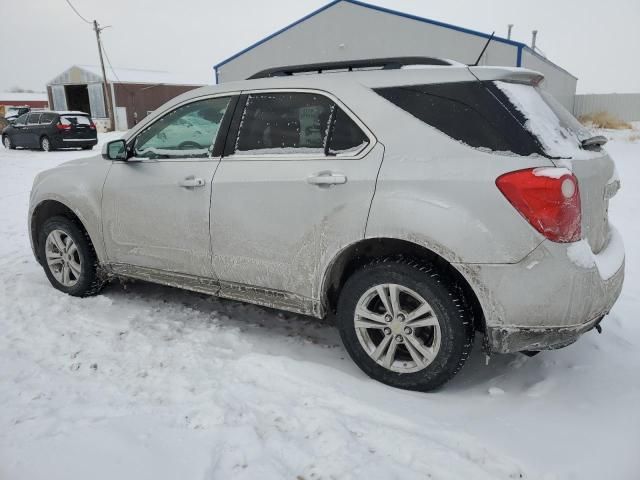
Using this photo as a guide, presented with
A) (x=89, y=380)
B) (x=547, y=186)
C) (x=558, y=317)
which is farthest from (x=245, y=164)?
(x=558, y=317)

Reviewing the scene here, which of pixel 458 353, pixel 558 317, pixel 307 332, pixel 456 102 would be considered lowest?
pixel 307 332

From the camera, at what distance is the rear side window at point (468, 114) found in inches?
92.4

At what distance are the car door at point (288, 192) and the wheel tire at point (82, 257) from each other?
139 centimetres

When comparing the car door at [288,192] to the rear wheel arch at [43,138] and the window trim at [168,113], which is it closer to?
the window trim at [168,113]

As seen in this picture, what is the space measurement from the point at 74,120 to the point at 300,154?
17.9m

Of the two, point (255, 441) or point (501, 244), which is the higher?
point (501, 244)

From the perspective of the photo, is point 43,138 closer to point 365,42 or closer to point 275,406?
point 365,42

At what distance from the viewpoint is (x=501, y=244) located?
7.50 ft

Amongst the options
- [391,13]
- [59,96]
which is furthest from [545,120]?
[59,96]

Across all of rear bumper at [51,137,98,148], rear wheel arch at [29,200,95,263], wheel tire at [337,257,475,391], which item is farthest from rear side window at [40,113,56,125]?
wheel tire at [337,257,475,391]

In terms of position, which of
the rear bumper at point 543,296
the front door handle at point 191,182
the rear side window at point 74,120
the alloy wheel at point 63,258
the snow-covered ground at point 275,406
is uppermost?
the rear side window at point 74,120

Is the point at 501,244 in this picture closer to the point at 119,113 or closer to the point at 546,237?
the point at 546,237

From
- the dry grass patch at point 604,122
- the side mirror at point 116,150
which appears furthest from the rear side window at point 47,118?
the dry grass patch at point 604,122

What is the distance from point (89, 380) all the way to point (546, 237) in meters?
2.55
